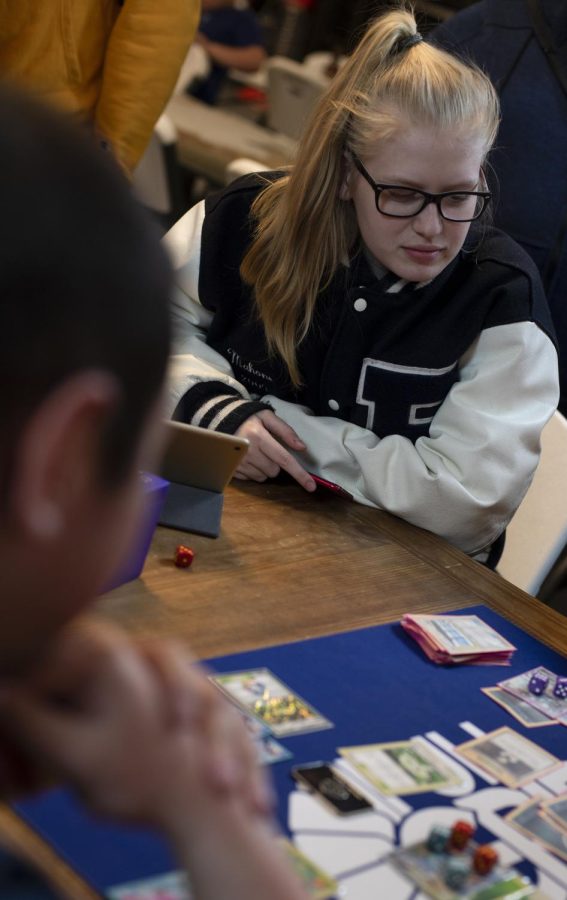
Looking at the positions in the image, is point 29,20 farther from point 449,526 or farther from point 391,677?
point 391,677

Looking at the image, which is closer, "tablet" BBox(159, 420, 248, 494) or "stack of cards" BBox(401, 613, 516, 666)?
"stack of cards" BBox(401, 613, 516, 666)

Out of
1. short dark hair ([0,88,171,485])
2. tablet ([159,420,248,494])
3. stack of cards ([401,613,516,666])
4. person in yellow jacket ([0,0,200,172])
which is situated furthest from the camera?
person in yellow jacket ([0,0,200,172])

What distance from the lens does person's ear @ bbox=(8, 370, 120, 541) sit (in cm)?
56

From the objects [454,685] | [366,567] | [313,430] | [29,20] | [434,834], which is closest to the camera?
[434,834]

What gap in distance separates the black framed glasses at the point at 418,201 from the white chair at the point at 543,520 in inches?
19.4

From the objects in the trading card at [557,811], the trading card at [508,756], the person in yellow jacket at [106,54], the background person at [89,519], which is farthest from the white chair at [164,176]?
the background person at [89,519]

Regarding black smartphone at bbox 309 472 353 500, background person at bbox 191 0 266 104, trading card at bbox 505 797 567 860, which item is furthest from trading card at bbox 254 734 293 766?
background person at bbox 191 0 266 104

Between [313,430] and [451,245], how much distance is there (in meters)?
0.36

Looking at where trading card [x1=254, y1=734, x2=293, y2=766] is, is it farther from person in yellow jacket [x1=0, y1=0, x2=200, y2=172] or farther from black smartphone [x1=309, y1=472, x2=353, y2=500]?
person in yellow jacket [x1=0, y1=0, x2=200, y2=172]

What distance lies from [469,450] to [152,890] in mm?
1097


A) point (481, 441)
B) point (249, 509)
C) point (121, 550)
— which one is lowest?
point (249, 509)

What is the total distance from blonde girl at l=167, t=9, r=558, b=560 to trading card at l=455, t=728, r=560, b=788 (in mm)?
571

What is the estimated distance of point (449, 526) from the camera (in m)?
1.87

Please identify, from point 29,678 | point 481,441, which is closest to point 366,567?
point 481,441
